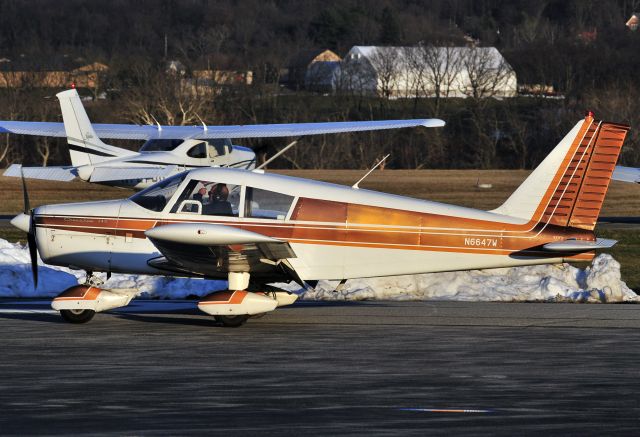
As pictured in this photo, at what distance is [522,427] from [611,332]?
5113 millimetres

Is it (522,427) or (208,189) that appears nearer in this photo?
(522,427)

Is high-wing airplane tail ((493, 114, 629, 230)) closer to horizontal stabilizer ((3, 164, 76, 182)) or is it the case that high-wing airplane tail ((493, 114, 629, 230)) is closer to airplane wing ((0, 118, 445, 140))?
airplane wing ((0, 118, 445, 140))

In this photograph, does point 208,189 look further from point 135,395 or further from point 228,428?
point 228,428

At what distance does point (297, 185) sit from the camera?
14938 millimetres

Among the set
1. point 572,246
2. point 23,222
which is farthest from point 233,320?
point 572,246

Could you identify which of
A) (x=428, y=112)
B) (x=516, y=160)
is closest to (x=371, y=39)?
(x=428, y=112)

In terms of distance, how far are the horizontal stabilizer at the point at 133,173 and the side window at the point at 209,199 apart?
14104 mm

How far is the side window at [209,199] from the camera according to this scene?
14797 millimetres

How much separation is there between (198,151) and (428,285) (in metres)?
13.0

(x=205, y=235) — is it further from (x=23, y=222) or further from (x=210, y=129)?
(x=210, y=129)

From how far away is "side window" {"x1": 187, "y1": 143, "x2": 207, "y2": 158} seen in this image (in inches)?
1212

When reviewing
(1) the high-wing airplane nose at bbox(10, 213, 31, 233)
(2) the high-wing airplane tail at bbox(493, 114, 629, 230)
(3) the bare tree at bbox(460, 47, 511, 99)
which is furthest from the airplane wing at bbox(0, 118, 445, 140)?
(3) the bare tree at bbox(460, 47, 511, 99)

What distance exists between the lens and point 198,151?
101 ft

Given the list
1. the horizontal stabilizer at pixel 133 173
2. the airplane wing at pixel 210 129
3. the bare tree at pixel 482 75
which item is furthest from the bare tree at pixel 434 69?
the horizontal stabilizer at pixel 133 173
